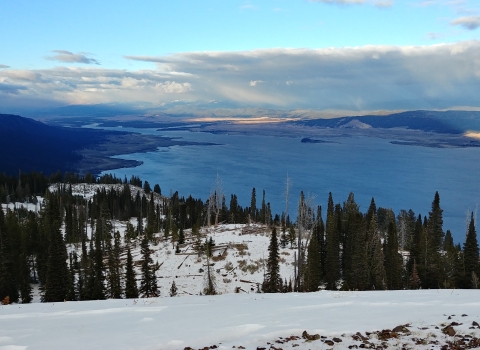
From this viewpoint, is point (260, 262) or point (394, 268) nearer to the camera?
point (394, 268)

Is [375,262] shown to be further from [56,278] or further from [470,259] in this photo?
[56,278]

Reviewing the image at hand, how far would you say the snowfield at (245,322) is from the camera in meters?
7.35

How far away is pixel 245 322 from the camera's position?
28.5ft

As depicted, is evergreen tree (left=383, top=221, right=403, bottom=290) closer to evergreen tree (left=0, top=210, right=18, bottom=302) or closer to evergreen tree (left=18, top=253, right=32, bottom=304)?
evergreen tree (left=18, top=253, right=32, bottom=304)

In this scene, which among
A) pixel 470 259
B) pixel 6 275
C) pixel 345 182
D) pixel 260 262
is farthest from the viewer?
pixel 345 182

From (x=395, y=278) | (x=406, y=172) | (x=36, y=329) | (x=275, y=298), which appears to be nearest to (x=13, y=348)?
(x=36, y=329)

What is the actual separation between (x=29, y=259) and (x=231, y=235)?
25352mm

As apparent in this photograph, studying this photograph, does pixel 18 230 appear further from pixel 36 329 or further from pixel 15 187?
pixel 15 187

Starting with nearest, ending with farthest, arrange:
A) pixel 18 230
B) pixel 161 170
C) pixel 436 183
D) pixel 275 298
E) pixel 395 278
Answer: pixel 275 298
pixel 395 278
pixel 18 230
pixel 436 183
pixel 161 170

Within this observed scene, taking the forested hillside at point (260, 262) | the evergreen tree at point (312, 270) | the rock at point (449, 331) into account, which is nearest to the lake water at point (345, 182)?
the forested hillside at point (260, 262)

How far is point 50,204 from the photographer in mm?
49562

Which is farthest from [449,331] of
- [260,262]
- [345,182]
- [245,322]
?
[345,182]

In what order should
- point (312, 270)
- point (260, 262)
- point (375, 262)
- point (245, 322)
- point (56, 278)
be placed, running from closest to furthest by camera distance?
point (245, 322), point (56, 278), point (312, 270), point (375, 262), point (260, 262)

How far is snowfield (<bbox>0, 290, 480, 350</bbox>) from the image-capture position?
7348 millimetres
